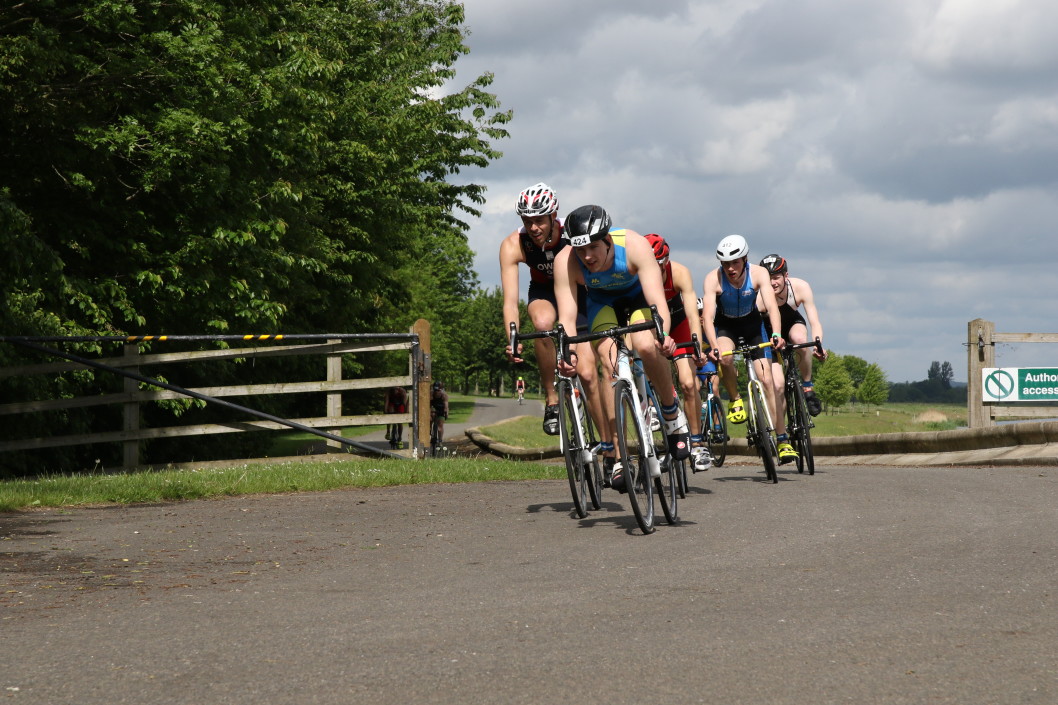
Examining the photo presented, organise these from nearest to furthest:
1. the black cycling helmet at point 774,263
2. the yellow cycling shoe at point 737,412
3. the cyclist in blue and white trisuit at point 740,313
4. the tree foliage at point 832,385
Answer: the cyclist in blue and white trisuit at point 740,313 < the yellow cycling shoe at point 737,412 < the black cycling helmet at point 774,263 < the tree foliage at point 832,385

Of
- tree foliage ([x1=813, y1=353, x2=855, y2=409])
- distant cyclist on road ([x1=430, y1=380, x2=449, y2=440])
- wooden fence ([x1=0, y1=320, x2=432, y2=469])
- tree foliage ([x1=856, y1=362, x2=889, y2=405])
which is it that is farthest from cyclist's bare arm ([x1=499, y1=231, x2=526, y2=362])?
tree foliage ([x1=856, y1=362, x2=889, y2=405])

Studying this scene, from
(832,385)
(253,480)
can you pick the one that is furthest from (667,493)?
(832,385)

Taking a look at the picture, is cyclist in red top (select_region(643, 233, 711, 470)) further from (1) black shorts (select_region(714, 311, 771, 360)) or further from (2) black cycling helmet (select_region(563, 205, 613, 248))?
(2) black cycling helmet (select_region(563, 205, 613, 248))

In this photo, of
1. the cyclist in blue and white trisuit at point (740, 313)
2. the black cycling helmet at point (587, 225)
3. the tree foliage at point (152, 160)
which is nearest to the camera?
the black cycling helmet at point (587, 225)

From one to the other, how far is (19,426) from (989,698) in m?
14.3

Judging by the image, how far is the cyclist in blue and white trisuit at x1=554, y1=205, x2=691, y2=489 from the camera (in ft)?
25.4

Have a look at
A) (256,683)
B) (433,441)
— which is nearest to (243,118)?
(433,441)

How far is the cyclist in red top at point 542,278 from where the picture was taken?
8.30m

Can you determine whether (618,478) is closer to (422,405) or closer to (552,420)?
(552,420)


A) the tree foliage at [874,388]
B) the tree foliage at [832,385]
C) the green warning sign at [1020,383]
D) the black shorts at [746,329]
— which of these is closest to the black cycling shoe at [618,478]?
the black shorts at [746,329]

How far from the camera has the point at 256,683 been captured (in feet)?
12.3

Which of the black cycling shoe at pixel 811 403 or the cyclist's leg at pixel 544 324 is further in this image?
the black cycling shoe at pixel 811 403

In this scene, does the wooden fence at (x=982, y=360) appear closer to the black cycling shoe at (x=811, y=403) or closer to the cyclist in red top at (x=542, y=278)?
the black cycling shoe at (x=811, y=403)

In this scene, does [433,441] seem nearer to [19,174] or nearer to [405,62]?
[19,174]
